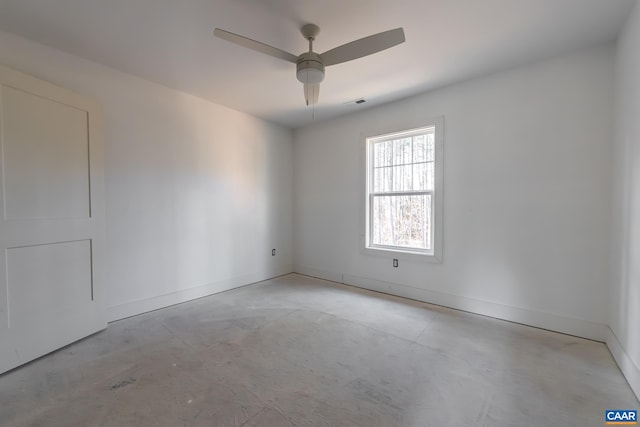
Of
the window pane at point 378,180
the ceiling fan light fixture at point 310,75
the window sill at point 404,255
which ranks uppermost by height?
the ceiling fan light fixture at point 310,75

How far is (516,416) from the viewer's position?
152 cm

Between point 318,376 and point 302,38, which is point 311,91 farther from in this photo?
point 318,376

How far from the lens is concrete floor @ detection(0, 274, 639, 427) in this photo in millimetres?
1533

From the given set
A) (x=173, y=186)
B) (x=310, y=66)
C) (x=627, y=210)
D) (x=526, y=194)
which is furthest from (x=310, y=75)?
(x=627, y=210)

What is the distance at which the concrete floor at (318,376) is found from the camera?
1.53 meters

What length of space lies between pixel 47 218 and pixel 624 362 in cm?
456

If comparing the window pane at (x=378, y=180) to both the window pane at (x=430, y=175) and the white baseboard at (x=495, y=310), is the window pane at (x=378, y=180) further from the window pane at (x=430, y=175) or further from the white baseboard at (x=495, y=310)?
the white baseboard at (x=495, y=310)

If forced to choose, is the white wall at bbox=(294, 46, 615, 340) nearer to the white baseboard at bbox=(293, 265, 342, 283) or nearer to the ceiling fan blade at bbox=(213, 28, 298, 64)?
the white baseboard at bbox=(293, 265, 342, 283)

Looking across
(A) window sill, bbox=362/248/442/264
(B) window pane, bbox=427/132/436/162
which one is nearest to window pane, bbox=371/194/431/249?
(A) window sill, bbox=362/248/442/264

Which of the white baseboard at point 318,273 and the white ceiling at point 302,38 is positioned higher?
the white ceiling at point 302,38

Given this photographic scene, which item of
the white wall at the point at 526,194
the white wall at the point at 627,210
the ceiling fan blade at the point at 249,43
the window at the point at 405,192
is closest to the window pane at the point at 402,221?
the window at the point at 405,192

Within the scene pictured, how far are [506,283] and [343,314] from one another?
69.0 inches

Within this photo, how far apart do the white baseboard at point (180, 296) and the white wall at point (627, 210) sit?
3.98 meters

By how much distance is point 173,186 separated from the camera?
326 centimetres
